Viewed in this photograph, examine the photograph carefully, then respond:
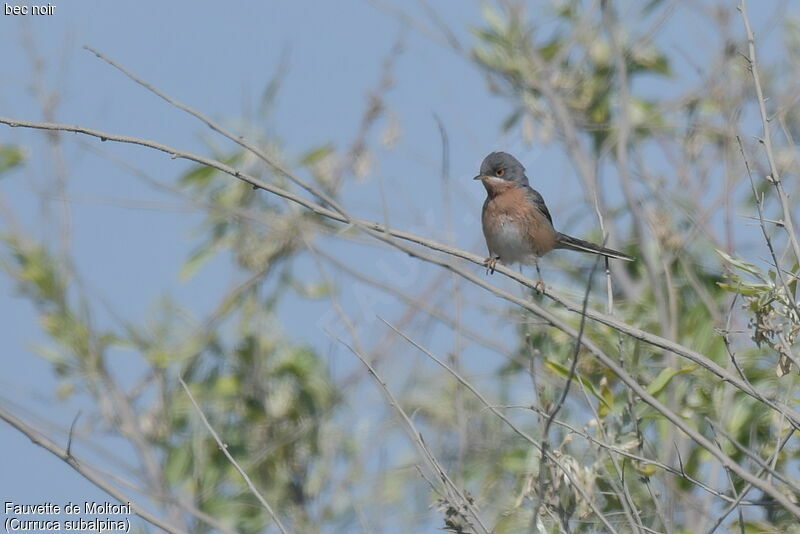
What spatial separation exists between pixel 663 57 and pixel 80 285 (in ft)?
13.3

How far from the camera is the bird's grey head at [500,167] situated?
23.0 feet

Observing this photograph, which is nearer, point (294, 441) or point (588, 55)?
point (294, 441)

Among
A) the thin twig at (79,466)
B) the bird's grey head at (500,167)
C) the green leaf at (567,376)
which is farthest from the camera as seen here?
the bird's grey head at (500,167)

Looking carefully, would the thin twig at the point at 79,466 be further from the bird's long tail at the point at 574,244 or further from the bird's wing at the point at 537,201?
the bird's wing at the point at 537,201

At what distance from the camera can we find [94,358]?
22.0ft

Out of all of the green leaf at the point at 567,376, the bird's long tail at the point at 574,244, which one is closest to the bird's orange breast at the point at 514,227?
the bird's long tail at the point at 574,244

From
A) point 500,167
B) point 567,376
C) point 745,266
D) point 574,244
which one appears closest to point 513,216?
point 500,167

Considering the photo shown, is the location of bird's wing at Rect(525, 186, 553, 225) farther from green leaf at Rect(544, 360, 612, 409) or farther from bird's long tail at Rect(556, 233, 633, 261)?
green leaf at Rect(544, 360, 612, 409)

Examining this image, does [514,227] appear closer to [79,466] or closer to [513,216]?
[513,216]

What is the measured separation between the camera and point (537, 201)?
280 inches

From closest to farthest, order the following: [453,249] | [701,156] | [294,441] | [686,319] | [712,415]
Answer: [453,249], [712,415], [686,319], [294,441], [701,156]

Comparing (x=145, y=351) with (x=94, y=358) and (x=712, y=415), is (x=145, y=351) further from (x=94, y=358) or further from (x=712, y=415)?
(x=712, y=415)

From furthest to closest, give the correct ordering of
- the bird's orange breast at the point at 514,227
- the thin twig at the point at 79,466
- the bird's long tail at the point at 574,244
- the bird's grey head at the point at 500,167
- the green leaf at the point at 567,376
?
the bird's grey head at the point at 500,167 → the bird's orange breast at the point at 514,227 → the bird's long tail at the point at 574,244 → the green leaf at the point at 567,376 → the thin twig at the point at 79,466

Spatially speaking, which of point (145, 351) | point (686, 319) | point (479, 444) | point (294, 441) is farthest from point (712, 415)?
point (145, 351)
